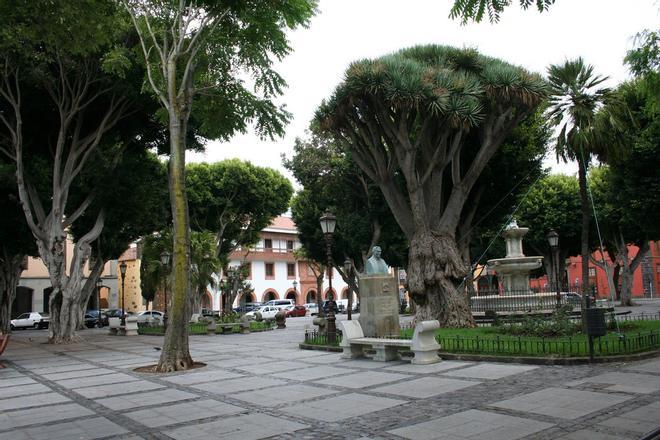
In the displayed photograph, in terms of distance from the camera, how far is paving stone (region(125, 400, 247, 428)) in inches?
281

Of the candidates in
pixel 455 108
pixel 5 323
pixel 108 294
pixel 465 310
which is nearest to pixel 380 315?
pixel 465 310

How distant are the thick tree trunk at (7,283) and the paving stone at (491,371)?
30758 mm

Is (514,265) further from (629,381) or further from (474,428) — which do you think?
(474,428)

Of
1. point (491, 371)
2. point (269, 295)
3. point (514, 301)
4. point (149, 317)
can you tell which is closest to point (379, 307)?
point (491, 371)

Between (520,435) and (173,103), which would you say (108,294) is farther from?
(520,435)

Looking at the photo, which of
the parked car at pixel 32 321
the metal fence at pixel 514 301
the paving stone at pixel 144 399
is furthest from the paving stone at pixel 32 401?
the parked car at pixel 32 321

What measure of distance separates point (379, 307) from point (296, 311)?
121 ft

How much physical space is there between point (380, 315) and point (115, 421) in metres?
7.68

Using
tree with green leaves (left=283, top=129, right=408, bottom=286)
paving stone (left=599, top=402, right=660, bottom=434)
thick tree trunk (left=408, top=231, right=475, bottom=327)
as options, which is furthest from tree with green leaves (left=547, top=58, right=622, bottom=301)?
tree with green leaves (left=283, top=129, right=408, bottom=286)

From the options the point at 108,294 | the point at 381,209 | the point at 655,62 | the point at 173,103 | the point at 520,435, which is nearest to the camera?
the point at 520,435

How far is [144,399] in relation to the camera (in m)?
8.84

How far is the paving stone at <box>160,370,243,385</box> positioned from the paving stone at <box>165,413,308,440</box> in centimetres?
376

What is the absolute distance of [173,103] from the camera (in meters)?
13.4

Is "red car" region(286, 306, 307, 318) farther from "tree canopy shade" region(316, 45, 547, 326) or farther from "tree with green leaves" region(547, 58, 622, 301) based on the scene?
"tree with green leaves" region(547, 58, 622, 301)
